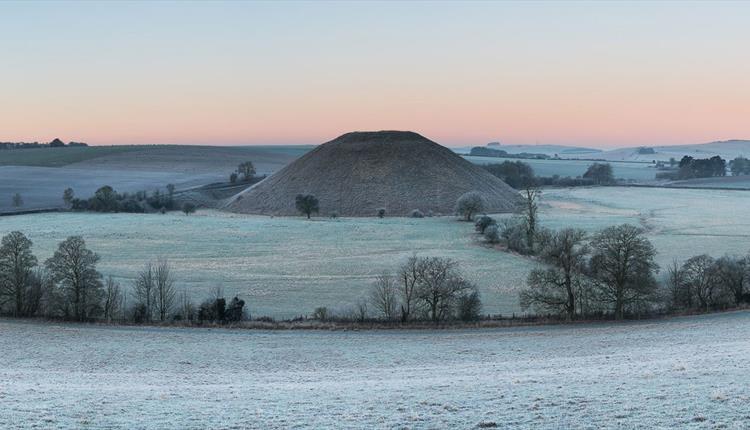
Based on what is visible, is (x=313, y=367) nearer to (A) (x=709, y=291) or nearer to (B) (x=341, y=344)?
(B) (x=341, y=344)

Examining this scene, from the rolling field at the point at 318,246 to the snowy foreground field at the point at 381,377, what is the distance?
974 cm

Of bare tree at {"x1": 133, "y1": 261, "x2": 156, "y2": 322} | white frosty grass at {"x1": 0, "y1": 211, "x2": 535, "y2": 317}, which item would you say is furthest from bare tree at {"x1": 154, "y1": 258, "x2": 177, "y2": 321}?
white frosty grass at {"x1": 0, "y1": 211, "x2": 535, "y2": 317}

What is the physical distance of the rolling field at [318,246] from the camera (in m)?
50.0

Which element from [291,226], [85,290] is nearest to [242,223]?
[291,226]

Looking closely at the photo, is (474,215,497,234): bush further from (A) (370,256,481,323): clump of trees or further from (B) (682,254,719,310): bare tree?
(A) (370,256,481,323): clump of trees

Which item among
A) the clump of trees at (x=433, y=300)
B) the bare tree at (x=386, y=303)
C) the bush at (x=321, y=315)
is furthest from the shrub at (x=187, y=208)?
the bush at (x=321, y=315)

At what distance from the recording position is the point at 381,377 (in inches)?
965

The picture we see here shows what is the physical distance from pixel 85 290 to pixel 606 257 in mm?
31809

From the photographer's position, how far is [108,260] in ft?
209

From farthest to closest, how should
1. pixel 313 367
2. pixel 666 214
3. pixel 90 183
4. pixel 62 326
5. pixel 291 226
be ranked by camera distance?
1. pixel 90 183
2. pixel 666 214
3. pixel 291 226
4. pixel 62 326
5. pixel 313 367

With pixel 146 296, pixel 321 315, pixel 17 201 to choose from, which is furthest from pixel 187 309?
pixel 17 201

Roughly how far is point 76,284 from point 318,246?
3618 centimetres

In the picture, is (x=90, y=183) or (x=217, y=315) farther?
(x=90, y=183)

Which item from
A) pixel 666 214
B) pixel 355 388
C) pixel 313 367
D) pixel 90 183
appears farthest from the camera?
pixel 90 183
